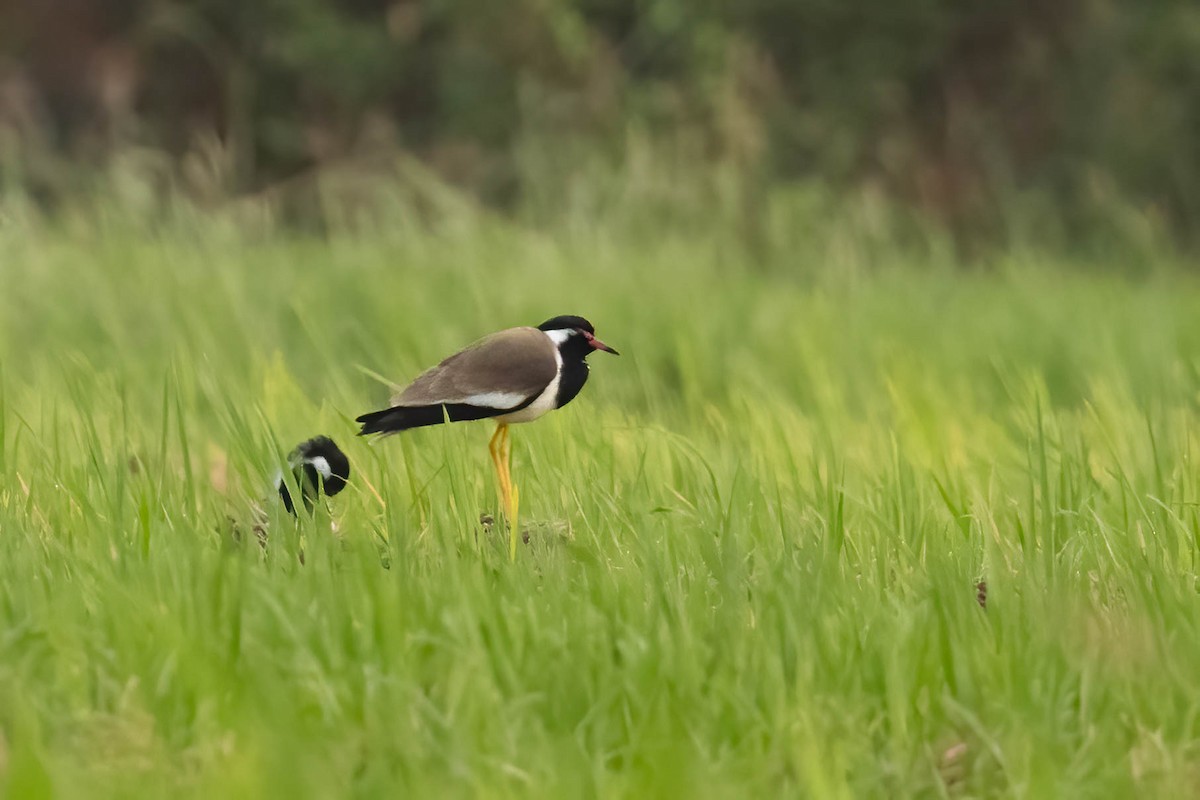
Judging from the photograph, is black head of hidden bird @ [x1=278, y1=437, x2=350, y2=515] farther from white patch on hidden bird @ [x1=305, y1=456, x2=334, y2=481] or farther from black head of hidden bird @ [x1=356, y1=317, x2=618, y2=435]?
black head of hidden bird @ [x1=356, y1=317, x2=618, y2=435]

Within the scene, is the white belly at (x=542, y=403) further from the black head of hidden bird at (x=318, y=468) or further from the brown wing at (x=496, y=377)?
the black head of hidden bird at (x=318, y=468)

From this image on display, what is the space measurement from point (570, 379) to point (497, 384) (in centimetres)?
14

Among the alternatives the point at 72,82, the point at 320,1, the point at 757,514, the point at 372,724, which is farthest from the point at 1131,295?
the point at 72,82

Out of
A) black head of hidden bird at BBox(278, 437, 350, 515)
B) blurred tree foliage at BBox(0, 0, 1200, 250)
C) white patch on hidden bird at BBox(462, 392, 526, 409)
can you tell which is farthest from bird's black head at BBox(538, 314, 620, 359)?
blurred tree foliage at BBox(0, 0, 1200, 250)

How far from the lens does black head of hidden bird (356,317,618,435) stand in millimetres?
2395

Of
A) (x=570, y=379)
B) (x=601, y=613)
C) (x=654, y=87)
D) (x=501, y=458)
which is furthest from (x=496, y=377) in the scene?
(x=654, y=87)

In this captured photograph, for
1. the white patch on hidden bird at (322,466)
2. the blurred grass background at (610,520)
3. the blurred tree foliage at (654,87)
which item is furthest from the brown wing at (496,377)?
the blurred tree foliage at (654,87)

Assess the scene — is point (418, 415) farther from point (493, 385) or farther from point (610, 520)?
point (610, 520)

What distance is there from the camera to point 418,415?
2434 mm

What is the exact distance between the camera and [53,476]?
9.57ft

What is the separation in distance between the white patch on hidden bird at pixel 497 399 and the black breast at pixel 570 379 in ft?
0.27

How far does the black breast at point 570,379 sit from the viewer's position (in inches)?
96.7

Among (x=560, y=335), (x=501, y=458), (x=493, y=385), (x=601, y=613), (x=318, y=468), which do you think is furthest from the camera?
(x=318, y=468)

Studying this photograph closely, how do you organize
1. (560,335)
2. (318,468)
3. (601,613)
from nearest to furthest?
(601,613) → (560,335) → (318,468)
